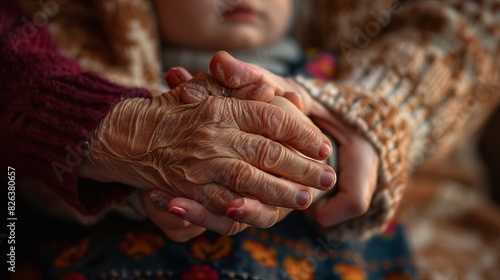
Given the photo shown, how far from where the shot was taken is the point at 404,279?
823 mm

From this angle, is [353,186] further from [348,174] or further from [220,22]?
[220,22]

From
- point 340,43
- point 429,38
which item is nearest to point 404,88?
point 429,38

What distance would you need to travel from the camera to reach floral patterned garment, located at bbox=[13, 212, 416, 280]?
0.67 meters

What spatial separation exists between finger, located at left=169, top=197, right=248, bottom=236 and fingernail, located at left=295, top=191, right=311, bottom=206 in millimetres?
70

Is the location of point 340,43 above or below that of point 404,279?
above

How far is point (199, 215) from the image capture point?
0.53 metres

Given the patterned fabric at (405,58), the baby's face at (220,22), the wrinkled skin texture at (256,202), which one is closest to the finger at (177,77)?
the wrinkled skin texture at (256,202)

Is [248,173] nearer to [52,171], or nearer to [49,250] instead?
[52,171]

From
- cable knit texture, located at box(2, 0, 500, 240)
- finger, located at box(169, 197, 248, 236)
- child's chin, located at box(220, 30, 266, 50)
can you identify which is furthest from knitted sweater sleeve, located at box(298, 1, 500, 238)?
finger, located at box(169, 197, 248, 236)

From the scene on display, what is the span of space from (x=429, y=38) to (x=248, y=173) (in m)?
0.52

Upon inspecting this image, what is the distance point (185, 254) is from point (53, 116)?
23 cm

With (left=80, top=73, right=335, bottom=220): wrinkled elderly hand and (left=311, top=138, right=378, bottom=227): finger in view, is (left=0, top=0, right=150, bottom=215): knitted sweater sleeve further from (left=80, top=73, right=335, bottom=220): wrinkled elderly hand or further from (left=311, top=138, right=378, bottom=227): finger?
(left=311, top=138, right=378, bottom=227): finger

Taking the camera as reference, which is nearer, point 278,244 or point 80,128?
point 80,128

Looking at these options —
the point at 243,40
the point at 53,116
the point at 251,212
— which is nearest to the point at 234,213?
the point at 251,212
